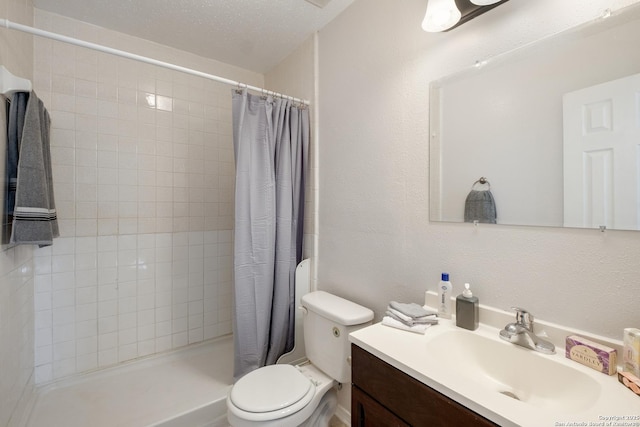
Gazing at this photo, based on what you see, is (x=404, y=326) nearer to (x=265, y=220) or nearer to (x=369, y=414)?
(x=369, y=414)

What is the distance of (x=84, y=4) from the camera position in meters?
1.62

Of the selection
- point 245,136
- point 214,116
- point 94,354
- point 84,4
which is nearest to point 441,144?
point 245,136

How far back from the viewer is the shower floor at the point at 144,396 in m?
1.46

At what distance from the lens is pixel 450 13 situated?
1.02 meters

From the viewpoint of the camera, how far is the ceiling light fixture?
98 centimetres

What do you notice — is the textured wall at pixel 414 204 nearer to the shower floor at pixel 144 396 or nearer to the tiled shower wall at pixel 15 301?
the shower floor at pixel 144 396

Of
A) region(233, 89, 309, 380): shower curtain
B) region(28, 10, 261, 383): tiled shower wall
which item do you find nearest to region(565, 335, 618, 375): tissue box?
region(233, 89, 309, 380): shower curtain

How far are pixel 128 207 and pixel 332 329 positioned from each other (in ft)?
5.38

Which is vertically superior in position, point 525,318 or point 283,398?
point 525,318

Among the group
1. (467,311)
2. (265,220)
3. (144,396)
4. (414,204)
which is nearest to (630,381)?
(467,311)

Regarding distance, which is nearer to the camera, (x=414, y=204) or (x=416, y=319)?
(x=416, y=319)

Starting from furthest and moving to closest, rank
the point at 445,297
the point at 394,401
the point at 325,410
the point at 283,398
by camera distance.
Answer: the point at 325,410 < the point at 283,398 < the point at 445,297 < the point at 394,401

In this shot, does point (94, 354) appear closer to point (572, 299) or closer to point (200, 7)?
point (200, 7)

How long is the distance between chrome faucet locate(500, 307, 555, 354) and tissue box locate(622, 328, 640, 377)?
149mm
